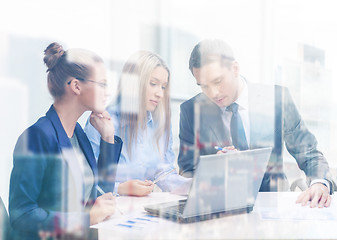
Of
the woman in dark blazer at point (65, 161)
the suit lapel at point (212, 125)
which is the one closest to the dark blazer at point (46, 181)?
the woman in dark blazer at point (65, 161)

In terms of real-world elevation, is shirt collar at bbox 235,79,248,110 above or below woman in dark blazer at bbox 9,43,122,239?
above

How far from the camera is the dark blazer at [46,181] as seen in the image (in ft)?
3.27

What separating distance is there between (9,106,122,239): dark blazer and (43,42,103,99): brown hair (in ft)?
0.30

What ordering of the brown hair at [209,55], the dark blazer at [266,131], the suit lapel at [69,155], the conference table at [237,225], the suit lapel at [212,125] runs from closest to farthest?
the conference table at [237,225] → the suit lapel at [69,155] → the dark blazer at [266,131] → the suit lapel at [212,125] → the brown hair at [209,55]

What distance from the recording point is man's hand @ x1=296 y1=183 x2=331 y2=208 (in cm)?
119

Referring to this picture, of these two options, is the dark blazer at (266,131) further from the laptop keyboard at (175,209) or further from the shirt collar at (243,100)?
the laptop keyboard at (175,209)

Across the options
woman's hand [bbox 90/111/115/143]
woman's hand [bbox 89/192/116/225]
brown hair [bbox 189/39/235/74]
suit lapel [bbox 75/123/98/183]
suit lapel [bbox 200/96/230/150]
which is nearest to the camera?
woman's hand [bbox 89/192/116/225]

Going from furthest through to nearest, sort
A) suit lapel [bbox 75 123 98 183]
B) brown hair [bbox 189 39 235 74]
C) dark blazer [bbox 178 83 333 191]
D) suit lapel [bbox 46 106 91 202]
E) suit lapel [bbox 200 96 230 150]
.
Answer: brown hair [bbox 189 39 235 74] < suit lapel [bbox 200 96 230 150] < dark blazer [bbox 178 83 333 191] < suit lapel [bbox 75 123 98 183] < suit lapel [bbox 46 106 91 202]

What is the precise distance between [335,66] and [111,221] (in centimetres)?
212

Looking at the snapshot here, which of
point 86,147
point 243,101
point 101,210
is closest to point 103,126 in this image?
point 86,147

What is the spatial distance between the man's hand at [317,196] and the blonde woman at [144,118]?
75 centimetres

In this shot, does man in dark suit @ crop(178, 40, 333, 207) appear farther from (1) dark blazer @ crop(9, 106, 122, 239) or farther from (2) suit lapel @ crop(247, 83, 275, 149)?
(1) dark blazer @ crop(9, 106, 122, 239)

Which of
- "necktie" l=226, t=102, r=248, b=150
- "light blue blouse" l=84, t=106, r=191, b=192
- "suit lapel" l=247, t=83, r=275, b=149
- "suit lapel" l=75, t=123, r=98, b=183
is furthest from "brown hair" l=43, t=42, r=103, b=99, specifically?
"suit lapel" l=247, t=83, r=275, b=149

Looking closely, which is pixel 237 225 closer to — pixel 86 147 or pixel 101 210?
pixel 101 210
